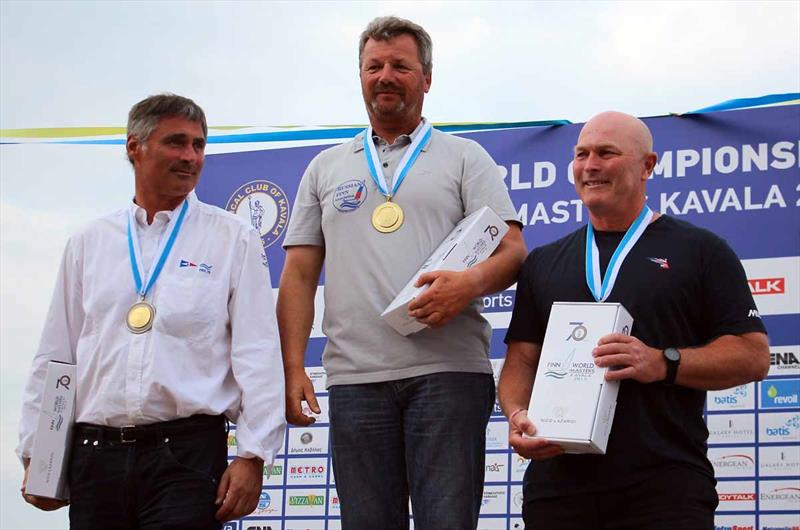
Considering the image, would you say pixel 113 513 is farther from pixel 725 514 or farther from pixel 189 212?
pixel 725 514

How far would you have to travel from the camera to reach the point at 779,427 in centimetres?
412

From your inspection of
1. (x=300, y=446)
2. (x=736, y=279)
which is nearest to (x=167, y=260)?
(x=736, y=279)

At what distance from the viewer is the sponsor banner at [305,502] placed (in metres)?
4.72

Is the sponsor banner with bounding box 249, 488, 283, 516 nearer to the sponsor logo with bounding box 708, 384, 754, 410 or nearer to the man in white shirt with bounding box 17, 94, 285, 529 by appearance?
the sponsor logo with bounding box 708, 384, 754, 410

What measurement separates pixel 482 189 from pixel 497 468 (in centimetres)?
192

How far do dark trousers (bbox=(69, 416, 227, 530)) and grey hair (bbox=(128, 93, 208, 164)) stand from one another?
0.84 metres

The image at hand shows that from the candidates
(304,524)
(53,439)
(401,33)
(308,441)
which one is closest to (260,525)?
(304,524)

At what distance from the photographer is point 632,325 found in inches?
101

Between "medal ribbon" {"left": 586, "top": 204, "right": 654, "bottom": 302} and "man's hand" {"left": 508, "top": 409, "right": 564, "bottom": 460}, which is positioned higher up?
"medal ribbon" {"left": 586, "top": 204, "right": 654, "bottom": 302}

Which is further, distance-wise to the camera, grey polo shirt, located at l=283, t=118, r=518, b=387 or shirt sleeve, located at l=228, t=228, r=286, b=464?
grey polo shirt, located at l=283, t=118, r=518, b=387

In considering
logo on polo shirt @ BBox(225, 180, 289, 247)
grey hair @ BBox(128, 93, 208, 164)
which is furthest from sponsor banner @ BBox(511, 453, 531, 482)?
grey hair @ BBox(128, 93, 208, 164)

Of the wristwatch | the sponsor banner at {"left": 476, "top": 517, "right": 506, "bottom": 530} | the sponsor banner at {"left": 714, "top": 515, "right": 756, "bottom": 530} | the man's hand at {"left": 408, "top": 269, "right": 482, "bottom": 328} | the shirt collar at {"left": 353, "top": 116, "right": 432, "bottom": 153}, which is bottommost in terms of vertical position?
the sponsor banner at {"left": 476, "top": 517, "right": 506, "bottom": 530}

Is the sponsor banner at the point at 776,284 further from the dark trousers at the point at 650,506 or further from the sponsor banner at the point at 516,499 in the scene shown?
the dark trousers at the point at 650,506

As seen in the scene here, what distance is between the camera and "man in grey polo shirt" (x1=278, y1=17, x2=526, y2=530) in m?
2.72
